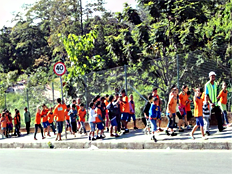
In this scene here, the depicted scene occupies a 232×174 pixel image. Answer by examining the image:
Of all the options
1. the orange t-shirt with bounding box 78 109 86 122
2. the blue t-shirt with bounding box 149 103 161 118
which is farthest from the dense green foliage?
the blue t-shirt with bounding box 149 103 161 118

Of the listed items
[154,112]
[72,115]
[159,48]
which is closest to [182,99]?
[154,112]

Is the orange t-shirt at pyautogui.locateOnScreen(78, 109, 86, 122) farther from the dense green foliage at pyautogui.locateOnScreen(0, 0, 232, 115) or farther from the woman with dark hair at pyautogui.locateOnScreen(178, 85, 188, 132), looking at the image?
the woman with dark hair at pyautogui.locateOnScreen(178, 85, 188, 132)

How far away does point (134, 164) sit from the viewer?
359 inches

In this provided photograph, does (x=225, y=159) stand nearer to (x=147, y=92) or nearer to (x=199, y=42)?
(x=147, y=92)

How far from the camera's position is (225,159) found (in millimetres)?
8695

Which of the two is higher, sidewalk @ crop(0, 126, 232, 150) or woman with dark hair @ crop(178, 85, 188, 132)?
woman with dark hair @ crop(178, 85, 188, 132)

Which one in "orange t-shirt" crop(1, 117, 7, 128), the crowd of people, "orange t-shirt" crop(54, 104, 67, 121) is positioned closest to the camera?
the crowd of people

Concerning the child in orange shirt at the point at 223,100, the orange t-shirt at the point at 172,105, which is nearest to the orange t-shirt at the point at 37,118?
the orange t-shirt at the point at 172,105

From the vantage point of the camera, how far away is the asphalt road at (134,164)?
26.4 ft

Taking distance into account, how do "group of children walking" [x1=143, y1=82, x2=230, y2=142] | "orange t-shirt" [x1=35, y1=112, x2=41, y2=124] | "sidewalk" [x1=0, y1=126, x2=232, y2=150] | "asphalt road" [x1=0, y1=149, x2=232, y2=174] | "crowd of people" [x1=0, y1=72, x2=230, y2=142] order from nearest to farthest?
"asphalt road" [x1=0, y1=149, x2=232, y2=174]
"sidewalk" [x1=0, y1=126, x2=232, y2=150]
"group of children walking" [x1=143, y1=82, x2=230, y2=142]
"crowd of people" [x1=0, y1=72, x2=230, y2=142]
"orange t-shirt" [x1=35, y1=112, x2=41, y2=124]

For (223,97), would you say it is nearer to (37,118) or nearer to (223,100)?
(223,100)

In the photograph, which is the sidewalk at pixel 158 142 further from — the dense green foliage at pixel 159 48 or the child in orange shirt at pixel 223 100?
the dense green foliage at pixel 159 48

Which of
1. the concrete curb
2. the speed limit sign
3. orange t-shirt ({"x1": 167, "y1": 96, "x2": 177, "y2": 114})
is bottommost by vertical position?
the concrete curb

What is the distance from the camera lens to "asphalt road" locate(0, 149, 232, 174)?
8.05m
